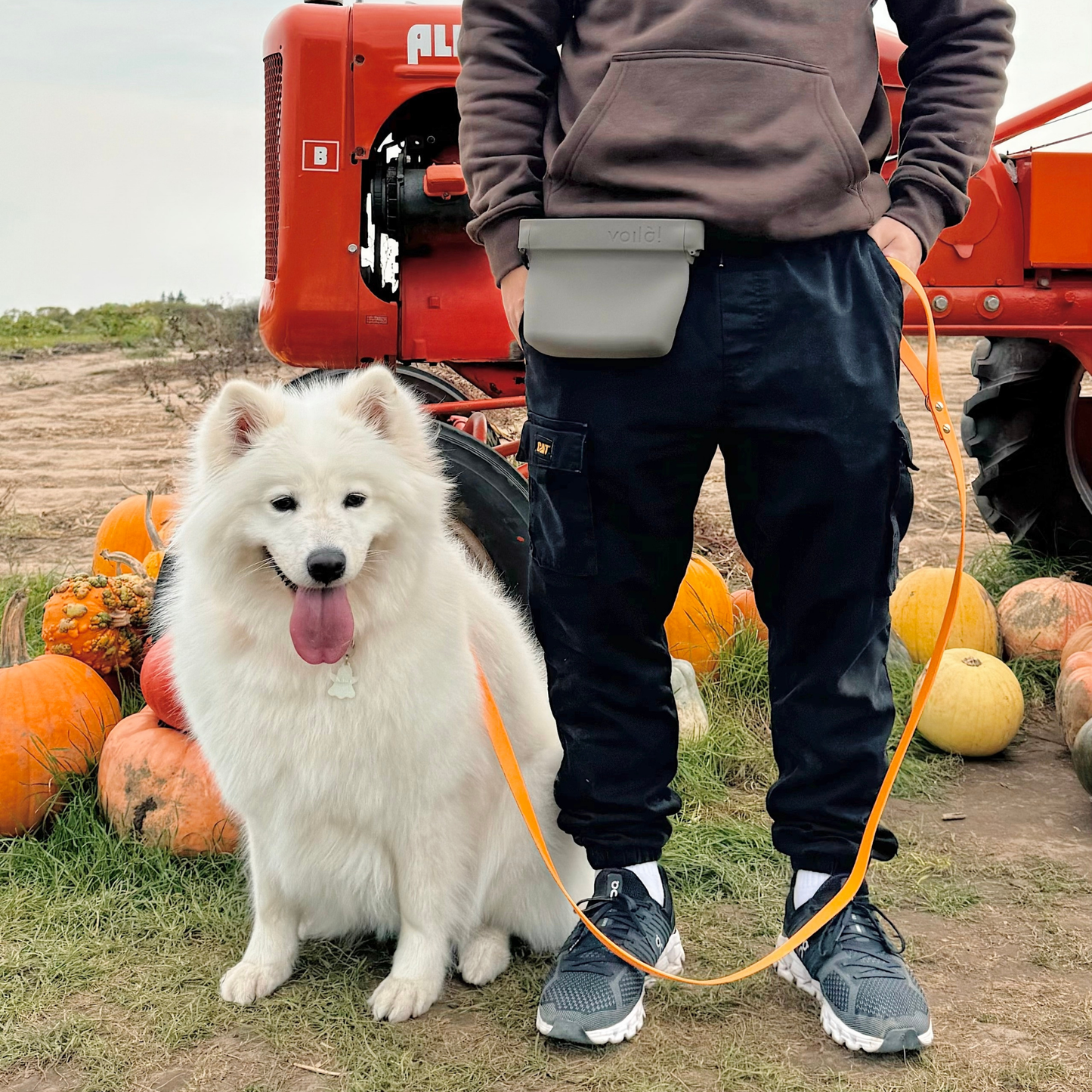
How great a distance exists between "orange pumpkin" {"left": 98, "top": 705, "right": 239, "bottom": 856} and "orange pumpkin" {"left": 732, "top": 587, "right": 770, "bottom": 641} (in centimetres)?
196

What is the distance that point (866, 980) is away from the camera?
2006mm

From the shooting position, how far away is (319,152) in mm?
3521

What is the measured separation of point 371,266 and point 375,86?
0.56 metres

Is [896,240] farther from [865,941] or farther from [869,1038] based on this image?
[869,1038]

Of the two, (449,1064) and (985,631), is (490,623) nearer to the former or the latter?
(449,1064)

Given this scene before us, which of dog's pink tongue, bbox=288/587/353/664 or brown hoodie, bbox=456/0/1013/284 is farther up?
brown hoodie, bbox=456/0/1013/284

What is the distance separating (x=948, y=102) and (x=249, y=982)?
2.10 metres

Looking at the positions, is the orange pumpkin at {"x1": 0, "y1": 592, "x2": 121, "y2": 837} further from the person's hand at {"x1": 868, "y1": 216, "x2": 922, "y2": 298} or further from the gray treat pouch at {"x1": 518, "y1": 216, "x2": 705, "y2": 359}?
the person's hand at {"x1": 868, "y1": 216, "x2": 922, "y2": 298}

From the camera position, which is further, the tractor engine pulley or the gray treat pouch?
the tractor engine pulley

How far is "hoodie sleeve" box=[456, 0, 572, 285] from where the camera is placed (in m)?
1.90

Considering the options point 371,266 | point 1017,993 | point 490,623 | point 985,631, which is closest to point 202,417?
point 490,623

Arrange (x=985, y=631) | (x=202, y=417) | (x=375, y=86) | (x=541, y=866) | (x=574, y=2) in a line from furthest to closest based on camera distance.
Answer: (x=985, y=631)
(x=375, y=86)
(x=541, y=866)
(x=202, y=417)
(x=574, y=2)

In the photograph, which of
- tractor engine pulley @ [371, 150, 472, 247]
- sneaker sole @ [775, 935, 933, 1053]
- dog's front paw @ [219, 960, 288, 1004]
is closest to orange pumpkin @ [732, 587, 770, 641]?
tractor engine pulley @ [371, 150, 472, 247]

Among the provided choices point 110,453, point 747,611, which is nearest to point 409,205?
point 747,611
